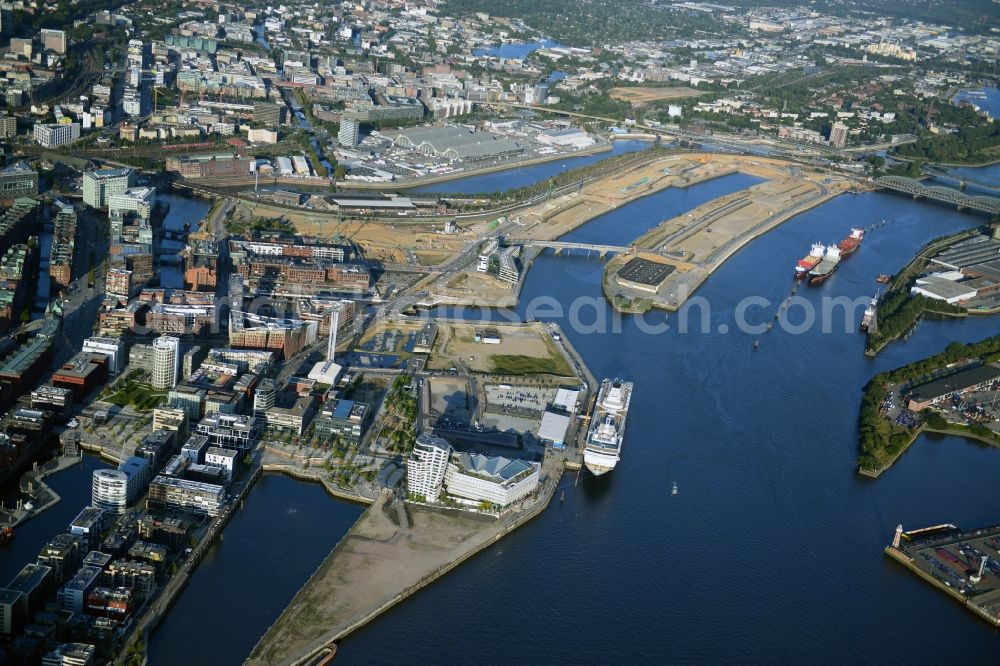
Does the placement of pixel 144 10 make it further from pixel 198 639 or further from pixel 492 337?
pixel 198 639

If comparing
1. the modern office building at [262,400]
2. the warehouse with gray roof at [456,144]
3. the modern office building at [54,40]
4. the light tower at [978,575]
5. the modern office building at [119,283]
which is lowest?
the light tower at [978,575]

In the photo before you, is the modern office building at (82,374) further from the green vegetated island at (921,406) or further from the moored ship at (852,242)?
the moored ship at (852,242)

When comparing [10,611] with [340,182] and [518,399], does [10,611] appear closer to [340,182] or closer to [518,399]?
[518,399]

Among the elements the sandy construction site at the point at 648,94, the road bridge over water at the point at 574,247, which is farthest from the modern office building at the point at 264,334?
the sandy construction site at the point at 648,94

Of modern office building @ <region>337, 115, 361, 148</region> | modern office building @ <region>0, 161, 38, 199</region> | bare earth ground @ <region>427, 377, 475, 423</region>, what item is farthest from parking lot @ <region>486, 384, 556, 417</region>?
modern office building @ <region>337, 115, 361, 148</region>

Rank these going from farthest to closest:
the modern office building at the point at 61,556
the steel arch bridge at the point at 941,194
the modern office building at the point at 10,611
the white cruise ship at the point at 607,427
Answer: the steel arch bridge at the point at 941,194
the white cruise ship at the point at 607,427
the modern office building at the point at 61,556
the modern office building at the point at 10,611

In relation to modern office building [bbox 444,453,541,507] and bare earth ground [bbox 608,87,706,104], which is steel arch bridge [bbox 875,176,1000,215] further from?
modern office building [bbox 444,453,541,507]

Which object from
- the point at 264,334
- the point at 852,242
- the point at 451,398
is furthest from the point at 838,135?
the point at 264,334
